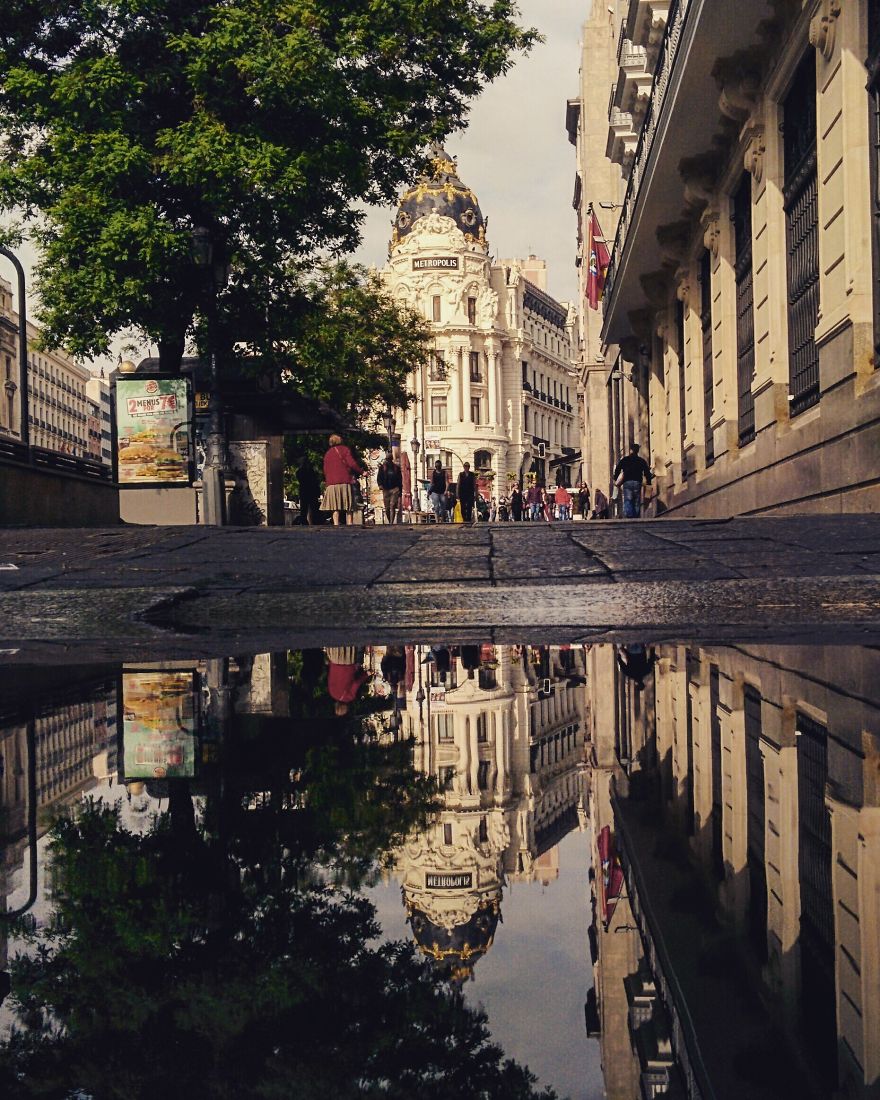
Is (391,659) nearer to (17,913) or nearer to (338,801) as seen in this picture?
(338,801)

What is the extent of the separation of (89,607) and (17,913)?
6125 mm

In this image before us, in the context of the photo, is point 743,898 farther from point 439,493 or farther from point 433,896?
point 439,493

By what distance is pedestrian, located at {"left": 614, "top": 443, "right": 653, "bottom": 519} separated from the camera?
94.5 feet

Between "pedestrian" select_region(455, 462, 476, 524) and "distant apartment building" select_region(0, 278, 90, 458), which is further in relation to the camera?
"distant apartment building" select_region(0, 278, 90, 458)

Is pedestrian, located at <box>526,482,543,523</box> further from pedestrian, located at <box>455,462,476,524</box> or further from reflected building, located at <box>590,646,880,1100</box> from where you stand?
reflected building, located at <box>590,646,880,1100</box>

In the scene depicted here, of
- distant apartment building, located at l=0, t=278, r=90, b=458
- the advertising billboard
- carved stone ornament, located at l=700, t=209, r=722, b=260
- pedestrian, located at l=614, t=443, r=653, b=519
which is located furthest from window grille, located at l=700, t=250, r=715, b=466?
distant apartment building, located at l=0, t=278, r=90, b=458

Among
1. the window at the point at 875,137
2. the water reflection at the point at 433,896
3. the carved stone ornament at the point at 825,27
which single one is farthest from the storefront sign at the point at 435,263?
the water reflection at the point at 433,896

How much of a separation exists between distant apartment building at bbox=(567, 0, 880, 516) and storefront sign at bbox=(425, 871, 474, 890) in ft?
37.0

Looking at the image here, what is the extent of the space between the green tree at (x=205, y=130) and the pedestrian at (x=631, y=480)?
724 centimetres

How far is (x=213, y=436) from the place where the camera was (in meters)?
22.8

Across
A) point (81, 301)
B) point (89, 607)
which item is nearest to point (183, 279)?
point (81, 301)

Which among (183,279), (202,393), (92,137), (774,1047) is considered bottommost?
(774,1047)

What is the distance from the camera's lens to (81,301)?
2394 cm

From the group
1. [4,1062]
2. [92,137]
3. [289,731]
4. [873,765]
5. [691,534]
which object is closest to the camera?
[4,1062]
